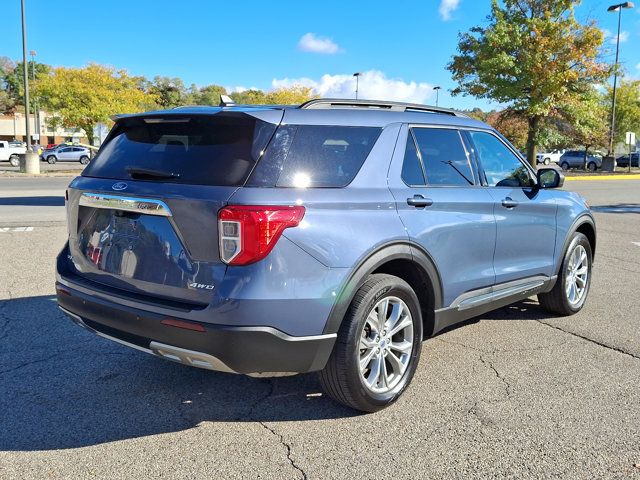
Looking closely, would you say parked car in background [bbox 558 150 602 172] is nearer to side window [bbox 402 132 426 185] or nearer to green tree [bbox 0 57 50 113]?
side window [bbox 402 132 426 185]

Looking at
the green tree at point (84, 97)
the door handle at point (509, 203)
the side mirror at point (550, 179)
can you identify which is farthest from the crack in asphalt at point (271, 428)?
the green tree at point (84, 97)

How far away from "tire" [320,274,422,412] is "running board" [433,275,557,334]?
341 mm

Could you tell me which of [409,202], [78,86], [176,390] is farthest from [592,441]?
[78,86]

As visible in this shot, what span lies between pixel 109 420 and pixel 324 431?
1.27 m

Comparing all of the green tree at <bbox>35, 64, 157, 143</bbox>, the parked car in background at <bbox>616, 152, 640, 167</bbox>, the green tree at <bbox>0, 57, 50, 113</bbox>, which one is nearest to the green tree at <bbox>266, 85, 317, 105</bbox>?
the green tree at <bbox>35, 64, 157, 143</bbox>

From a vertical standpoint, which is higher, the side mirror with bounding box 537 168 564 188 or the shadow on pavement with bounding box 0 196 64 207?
the side mirror with bounding box 537 168 564 188

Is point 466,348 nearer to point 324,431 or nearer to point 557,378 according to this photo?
point 557,378

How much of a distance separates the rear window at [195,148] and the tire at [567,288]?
140 inches

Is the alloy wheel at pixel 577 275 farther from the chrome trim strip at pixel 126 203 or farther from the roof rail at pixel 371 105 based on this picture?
the chrome trim strip at pixel 126 203

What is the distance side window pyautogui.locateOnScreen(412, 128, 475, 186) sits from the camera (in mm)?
3951

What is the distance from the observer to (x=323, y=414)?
3.48 meters

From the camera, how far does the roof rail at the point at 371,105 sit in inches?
135

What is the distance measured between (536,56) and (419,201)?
2510 cm

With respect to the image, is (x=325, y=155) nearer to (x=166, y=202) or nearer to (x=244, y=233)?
(x=244, y=233)
